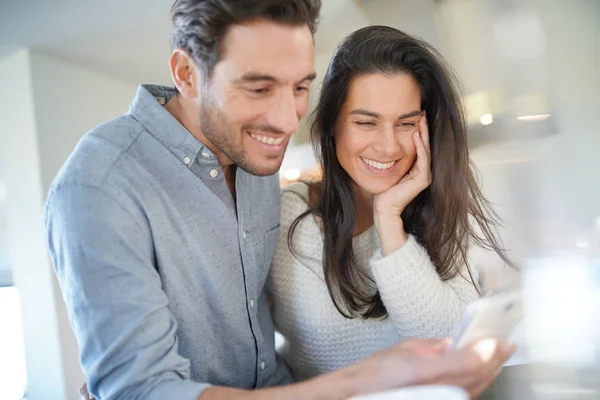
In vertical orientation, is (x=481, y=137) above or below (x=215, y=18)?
below

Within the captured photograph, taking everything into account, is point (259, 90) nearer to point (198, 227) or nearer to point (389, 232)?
point (198, 227)

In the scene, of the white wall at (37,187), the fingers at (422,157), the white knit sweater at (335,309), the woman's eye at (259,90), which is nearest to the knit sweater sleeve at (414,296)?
the white knit sweater at (335,309)

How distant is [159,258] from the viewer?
0.75m

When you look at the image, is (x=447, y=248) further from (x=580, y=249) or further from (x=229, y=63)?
(x=229, y=63)

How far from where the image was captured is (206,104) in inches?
31.9

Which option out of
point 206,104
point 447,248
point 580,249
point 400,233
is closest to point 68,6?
point 206,104

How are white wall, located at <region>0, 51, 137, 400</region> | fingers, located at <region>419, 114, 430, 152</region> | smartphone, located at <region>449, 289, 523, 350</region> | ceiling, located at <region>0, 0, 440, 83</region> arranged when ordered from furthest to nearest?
white wall, located at <region>0, 51, 137, 400</region>
ceiling, located at <region>0, 0, 440, 83</region>
fingers, located at <region>419, 114, 430, 152</region>
smartphone, located at <region>449, 289, 523, 350</region>

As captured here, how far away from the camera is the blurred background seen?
1.00 m

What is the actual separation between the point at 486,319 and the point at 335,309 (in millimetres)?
435

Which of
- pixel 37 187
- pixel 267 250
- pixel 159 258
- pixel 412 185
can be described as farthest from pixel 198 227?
pixel 37 187

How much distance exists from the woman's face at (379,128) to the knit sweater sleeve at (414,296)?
7.1 inches

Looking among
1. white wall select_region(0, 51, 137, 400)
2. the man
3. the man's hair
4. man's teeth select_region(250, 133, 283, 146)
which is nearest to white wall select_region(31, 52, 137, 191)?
white wall select_region(0, 51, 137, 400)

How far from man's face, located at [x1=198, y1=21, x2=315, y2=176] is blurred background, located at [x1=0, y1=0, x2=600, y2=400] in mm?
412

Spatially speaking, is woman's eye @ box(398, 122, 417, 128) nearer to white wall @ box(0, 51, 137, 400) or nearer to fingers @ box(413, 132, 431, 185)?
fingers @ box(413, 132, 431, 185)
